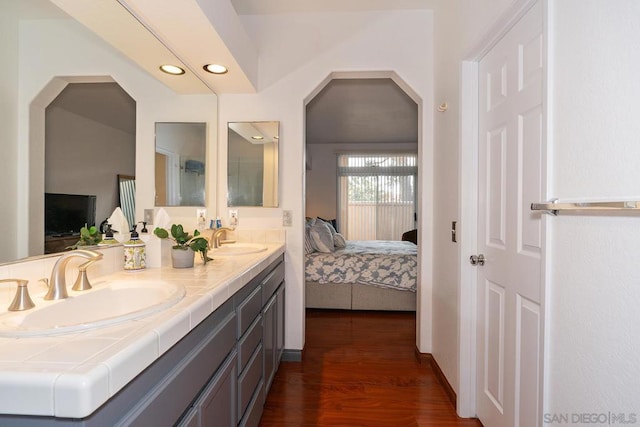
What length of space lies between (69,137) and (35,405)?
3.28 ft

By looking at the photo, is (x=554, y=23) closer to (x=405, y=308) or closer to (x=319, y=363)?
(x=319, y=363)

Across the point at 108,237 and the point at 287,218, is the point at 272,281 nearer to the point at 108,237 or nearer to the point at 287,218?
the point at 287,218

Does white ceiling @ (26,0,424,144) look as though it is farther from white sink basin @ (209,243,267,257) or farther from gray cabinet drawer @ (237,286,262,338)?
gray cabinet drawer @ (237,286,262,338)

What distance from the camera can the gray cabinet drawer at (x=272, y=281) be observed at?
71.0 inches

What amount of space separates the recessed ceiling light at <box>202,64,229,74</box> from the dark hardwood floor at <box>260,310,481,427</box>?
2.08m

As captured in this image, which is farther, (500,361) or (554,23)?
(500,361)

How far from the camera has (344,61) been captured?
244cm

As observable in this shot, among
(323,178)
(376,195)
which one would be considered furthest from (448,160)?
(323,178)

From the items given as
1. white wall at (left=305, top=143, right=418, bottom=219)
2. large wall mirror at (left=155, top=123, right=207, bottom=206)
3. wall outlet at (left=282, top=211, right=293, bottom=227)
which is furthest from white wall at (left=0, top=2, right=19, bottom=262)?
white wall at (left=305, top=143, right=418, bottom=219)

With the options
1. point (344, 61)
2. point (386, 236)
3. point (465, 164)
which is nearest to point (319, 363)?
point (465, 164)

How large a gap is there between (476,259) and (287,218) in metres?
1.33

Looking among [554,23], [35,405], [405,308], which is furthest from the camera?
[405,308]

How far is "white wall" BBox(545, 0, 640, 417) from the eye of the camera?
0.80 m

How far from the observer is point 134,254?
4.71 feet
